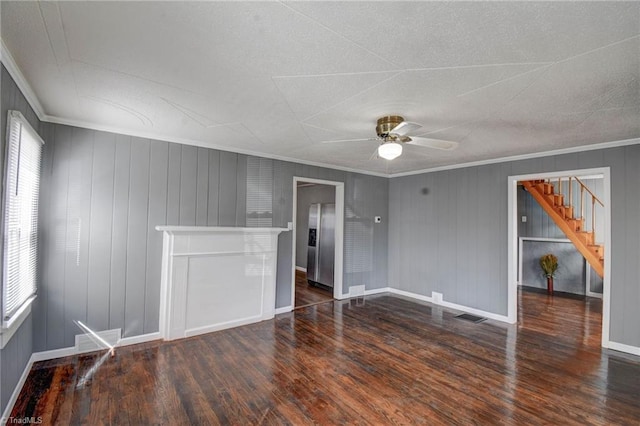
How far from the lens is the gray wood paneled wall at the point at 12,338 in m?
1.90

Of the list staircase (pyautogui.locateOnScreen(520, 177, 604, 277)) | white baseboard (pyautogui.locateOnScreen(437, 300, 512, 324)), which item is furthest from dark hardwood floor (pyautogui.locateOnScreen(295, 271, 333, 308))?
staircase (pyautogui.locateOnScreen(520, 177, 604, 277))

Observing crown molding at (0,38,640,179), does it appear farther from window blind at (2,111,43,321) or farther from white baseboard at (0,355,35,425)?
white baseboard at (0,355,35,425)

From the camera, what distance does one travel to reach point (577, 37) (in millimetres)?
1565

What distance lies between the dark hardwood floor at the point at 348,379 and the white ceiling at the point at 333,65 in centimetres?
234

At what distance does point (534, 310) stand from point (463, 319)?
150cm

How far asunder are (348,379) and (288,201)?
2698mm

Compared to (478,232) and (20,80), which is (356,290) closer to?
(478,232)

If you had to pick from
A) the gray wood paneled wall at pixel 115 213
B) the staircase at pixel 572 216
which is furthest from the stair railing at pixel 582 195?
the gray wood paneled wall at pixel 115 213

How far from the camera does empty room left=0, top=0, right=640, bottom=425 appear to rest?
5.37ft

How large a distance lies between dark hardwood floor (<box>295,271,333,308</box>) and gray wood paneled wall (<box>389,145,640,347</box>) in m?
1.35

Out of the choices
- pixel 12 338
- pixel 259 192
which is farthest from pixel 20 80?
pixel 259 192

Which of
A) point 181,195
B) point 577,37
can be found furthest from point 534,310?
point 181,195

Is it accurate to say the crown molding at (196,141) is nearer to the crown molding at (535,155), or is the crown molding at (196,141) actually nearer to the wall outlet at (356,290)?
the crown molding at (535,155)

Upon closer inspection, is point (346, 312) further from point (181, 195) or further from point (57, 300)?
point (57, 300)
